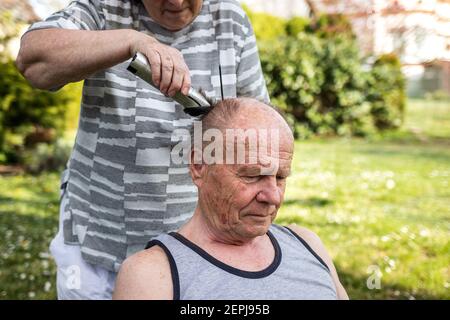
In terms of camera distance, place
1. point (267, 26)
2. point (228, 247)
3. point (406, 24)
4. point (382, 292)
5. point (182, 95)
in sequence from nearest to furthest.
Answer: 1. point (182, 95)
2. point (228, 247)
3. point (382, 292)
4. point (406, 24)
5. point (267, 26)

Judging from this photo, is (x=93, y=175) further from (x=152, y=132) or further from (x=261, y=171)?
(x=261, y=171)

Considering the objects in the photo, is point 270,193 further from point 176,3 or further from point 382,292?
point 382,292

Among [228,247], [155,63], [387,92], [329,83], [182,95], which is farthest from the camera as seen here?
[387,92]

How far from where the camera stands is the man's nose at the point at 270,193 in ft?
5.82

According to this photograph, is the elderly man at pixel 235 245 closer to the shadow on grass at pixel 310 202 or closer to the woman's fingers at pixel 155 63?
the woman's fingers at pixel 155 63

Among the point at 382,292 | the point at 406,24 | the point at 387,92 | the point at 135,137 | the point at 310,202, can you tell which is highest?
the point at 406,24

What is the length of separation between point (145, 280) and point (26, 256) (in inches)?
147

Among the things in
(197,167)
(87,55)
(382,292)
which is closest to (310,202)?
(382,292)

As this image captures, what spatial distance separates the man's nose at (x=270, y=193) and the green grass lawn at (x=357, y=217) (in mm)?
2420

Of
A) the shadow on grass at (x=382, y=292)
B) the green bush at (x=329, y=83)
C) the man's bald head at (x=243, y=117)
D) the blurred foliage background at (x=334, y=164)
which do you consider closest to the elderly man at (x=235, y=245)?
the man's bald head at (x=243, y=117)

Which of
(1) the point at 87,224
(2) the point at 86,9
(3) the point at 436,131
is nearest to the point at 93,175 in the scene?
(1) the point at 87,224

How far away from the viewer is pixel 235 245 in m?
1.89

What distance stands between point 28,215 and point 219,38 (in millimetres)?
4950

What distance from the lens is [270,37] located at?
13.4 meters
